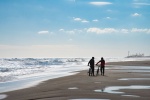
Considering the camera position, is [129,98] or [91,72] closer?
[129,98]

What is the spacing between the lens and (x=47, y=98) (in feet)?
44.4

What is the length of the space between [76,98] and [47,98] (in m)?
1.40

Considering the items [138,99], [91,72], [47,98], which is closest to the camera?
[138,99]

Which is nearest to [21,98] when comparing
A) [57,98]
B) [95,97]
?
[57,98]

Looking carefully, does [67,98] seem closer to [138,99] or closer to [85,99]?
[85,99]

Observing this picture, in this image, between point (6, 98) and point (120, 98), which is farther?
point (6, 98)

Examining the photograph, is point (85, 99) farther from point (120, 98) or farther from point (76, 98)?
point (120, 98)

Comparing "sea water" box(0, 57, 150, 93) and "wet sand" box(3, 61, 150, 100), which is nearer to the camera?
"wet sand" box(3, 61, 150, 100)

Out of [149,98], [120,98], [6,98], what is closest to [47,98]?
[6,98]

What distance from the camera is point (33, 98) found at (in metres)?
13.7

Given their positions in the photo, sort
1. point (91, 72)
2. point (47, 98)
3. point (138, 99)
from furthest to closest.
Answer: point (91, 72)
point (47, 98)
point (138, 99)

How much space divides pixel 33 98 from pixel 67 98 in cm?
168

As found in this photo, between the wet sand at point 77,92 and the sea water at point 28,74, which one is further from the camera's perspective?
the sea water at point 28,74

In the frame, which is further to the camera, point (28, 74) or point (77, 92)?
point (28, 74)
